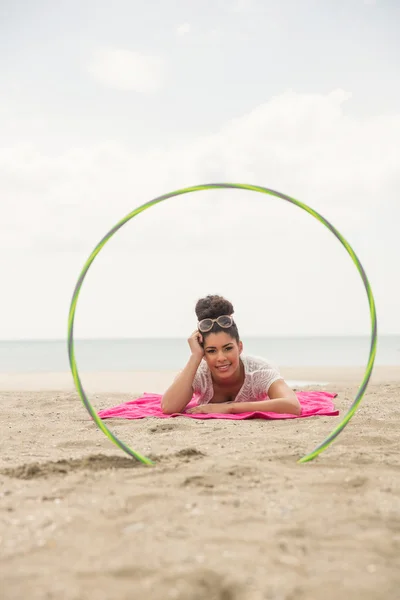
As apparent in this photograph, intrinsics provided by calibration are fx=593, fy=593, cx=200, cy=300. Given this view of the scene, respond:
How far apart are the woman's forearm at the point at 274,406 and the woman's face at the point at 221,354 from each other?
353 millimetres

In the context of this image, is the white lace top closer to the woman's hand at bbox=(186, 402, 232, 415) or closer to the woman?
the woman

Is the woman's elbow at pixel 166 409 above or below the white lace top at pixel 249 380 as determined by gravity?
below

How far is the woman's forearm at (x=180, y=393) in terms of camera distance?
5.63m

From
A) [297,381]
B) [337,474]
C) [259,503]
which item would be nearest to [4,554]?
[259,503]

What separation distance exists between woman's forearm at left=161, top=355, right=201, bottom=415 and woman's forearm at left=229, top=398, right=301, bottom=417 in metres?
0.47

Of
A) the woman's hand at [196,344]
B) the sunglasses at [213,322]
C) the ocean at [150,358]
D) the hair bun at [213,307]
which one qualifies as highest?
the hair bun at [213,307]

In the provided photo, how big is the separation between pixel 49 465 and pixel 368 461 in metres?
1.79

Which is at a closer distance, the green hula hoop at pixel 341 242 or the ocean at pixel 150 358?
the green hula hoop at pixel 341 242

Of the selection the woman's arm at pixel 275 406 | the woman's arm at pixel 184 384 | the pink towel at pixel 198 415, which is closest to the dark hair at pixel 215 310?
the woman's arm at pixel 184 384

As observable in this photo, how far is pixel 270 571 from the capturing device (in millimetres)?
1918

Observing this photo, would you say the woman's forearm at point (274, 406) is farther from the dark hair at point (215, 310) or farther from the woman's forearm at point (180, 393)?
the dark hair at point (215, 310)

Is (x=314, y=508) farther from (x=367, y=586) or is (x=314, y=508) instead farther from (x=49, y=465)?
(x=49, y=465)

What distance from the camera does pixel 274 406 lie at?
550 centimetres

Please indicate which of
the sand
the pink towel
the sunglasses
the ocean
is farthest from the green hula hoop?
the ocean
